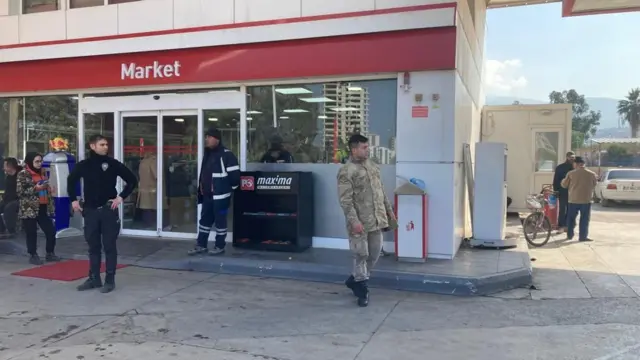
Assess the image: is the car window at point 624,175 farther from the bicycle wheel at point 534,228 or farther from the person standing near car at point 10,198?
the person standing near car at point 10,198

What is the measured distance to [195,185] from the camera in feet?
32.1

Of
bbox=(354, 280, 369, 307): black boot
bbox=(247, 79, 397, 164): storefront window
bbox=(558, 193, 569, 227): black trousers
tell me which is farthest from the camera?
bbox=(558, 193, 569, 227): black trousers

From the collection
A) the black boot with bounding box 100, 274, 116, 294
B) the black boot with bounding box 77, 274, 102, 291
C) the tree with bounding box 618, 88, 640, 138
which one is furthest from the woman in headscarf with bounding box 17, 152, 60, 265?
the tree with bounding box 618, 88, 640, 138

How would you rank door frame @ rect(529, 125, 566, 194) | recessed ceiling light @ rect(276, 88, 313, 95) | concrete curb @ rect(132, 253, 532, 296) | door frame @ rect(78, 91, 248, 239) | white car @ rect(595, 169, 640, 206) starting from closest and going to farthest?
concrete curb @ rect(132, 253, 532, 296)
recessed ceiling light @ rect(276, 88, 313, 95)
door frame @ rect(78, 91, 248, 239)
door frame @ rect(529, 125, 566, 194)
white car @ rect(595, 169, 640, 206)

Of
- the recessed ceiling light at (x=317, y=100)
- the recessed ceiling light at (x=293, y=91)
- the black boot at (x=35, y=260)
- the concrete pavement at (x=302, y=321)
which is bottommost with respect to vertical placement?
the concrete pavement at (x=302, y=321)

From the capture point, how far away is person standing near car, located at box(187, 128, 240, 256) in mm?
8203

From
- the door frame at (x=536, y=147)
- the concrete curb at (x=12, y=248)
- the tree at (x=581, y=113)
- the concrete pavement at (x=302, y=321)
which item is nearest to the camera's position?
the concrete pavement at (x=302, y=321)

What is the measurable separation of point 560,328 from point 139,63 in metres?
7.92

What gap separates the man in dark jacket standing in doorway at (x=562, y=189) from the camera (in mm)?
11875

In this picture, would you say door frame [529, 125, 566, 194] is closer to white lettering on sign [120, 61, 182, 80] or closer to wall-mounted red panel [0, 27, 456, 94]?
wall-mounted red panel [0, 27, 456, 94]

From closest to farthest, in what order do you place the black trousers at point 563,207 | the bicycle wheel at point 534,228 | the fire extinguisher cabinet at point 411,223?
the fire extinguisher cabinet at point 411,223 → the bicycle wheel at point 534,228 → the black trousers at point 563,207

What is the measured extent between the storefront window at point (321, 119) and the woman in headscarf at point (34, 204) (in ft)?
10.6

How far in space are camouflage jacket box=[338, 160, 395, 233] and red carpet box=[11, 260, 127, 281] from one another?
3995 millimetres

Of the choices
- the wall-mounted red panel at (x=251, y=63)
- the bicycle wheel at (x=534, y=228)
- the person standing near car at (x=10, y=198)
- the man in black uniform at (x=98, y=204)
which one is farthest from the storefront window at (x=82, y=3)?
the bicycle wheel at (x=534, y=228)
